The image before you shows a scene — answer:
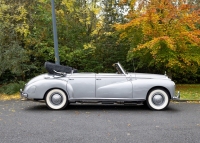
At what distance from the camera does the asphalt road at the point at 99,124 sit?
14.7ft

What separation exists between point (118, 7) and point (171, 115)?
29.7 feet

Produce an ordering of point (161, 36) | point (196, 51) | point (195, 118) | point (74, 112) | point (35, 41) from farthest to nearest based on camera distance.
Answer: point (35, 41), point (196, 51), point (161, 36), point (74, 112), point (195, 118)

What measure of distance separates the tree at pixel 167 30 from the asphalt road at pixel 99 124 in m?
3.34

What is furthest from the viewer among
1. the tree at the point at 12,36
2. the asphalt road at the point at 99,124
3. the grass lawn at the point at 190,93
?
the tree at the point at 12,36

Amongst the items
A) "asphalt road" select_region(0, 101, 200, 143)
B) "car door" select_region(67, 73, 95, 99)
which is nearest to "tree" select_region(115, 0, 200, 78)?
"asphalt road" select_region(0, 101, 200, 143)

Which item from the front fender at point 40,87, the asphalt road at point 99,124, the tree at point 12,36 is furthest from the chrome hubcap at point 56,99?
the tree at point 12,36

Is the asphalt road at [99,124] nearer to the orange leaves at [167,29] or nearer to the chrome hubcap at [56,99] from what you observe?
the chrome hubcap at [56,99]

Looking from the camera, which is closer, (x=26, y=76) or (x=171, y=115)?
(x=171, y=115)

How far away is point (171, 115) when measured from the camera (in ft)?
21.4

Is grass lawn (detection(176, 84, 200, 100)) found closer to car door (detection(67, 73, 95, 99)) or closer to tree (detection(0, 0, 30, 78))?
car door (detection(67, 73, 95, 99))

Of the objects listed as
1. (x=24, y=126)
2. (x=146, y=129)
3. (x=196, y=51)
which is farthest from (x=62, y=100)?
(x=196, y=51)

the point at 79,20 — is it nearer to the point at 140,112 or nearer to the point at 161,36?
the point at 161,36

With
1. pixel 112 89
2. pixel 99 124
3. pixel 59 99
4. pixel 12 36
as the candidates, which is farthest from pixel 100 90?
pixel 12 36

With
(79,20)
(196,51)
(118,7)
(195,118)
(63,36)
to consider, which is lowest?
(195,118)
